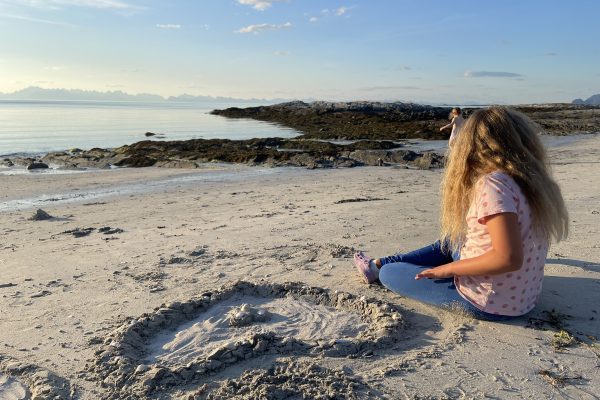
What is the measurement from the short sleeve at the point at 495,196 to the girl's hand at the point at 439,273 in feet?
1.57

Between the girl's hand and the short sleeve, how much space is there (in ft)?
1.57

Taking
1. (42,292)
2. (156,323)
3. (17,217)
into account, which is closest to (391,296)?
(156,323)

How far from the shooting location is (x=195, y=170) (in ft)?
53.8

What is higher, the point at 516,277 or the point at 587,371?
the point at 516,277

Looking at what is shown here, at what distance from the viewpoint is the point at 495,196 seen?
311cm

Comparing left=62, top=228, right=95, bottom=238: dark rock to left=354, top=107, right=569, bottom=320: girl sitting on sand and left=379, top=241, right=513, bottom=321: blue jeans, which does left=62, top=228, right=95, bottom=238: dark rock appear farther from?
left=354, top=107, right=569, bottom=320: girl sitting on sand

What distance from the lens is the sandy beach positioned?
9.68 feet

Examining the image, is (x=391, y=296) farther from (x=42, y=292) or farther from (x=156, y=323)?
(x=42, y=292)

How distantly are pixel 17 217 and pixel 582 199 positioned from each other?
964 centimetres

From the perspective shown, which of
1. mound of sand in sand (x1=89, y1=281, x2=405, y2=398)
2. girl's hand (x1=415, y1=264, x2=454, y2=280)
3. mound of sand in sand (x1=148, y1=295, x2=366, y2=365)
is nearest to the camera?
mound of sand in sand (x1=89, y1=281, x2=405, y2=398)

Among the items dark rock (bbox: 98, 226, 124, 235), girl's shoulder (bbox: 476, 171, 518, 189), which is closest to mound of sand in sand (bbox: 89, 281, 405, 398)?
girl's shoulder (bbox: 476, 171, 518, 189)

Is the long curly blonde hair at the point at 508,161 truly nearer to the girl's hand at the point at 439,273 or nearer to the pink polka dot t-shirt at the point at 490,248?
the pink polka dot t-shirt at the point at 490,248

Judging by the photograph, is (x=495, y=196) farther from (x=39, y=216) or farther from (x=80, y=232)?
(x=39, y=216)

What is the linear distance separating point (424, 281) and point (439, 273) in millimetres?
360
